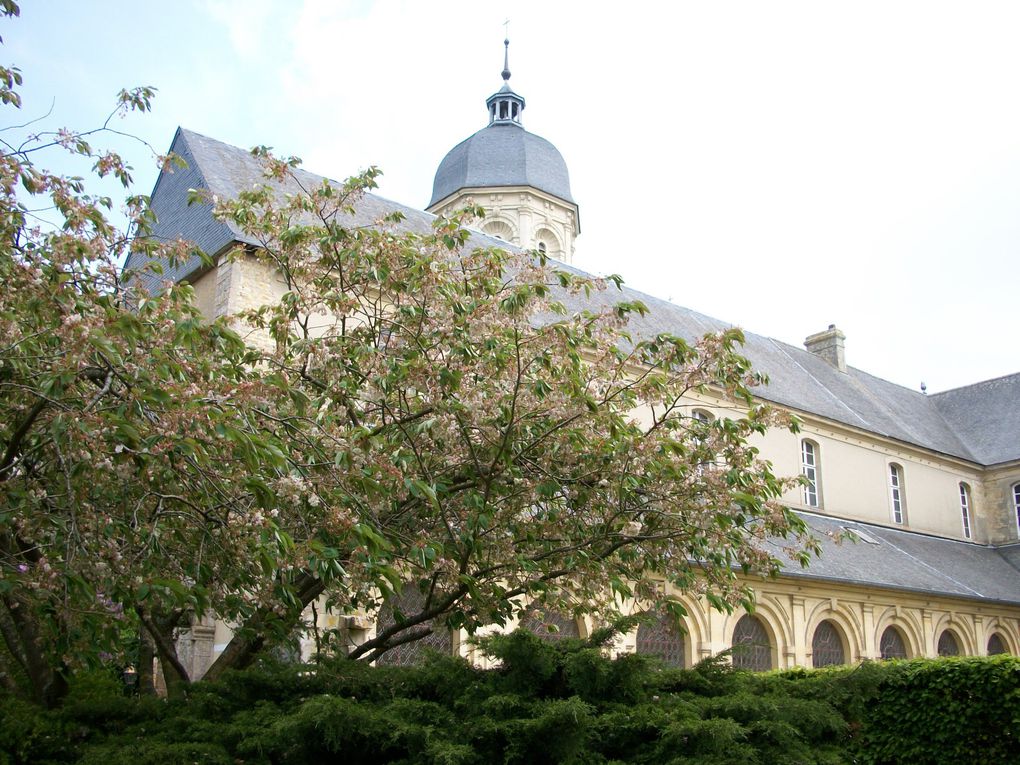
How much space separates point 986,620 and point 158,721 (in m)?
22.4

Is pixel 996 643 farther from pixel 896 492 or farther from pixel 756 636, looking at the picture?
pixel 756 636

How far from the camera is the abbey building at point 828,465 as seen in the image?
17.9 m

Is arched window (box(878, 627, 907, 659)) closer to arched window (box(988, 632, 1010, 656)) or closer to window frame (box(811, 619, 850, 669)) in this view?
window frame (box(811, 619, 850, 669))

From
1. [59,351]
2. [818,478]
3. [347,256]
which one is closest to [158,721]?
[59,351]

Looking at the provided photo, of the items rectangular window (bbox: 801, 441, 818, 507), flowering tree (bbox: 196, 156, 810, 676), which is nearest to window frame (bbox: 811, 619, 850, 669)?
rectangular window (bbox: 801, 441, 818, 507)

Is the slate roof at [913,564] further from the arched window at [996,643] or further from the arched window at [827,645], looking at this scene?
the arched window at [827,645]

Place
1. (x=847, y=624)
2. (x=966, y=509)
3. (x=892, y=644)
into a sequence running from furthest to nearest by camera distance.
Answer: (x=966, y=509)
(x=892, y=644)
(x=847, y=624)

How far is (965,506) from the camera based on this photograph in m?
30.3

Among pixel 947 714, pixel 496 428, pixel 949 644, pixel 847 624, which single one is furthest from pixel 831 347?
pixel 496 428

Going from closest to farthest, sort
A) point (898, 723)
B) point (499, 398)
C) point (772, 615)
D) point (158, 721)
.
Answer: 1. point (158, 721)
2. point (499, 398)
3. point (898, 723)
4. point (772, 615)

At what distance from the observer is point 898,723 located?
10469 mm

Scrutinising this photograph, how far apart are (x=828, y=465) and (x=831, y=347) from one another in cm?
588

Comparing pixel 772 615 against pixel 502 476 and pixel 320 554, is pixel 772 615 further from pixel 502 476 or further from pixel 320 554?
pixel 320 554

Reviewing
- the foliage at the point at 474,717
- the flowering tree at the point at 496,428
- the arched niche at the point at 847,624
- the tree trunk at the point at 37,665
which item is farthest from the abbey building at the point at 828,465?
the foliage at the point at 474,717
